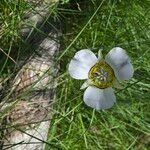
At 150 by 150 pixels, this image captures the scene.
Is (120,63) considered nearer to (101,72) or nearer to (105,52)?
(101,72)

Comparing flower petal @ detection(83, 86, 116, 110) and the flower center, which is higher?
the flower center

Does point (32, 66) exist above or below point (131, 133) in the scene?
above

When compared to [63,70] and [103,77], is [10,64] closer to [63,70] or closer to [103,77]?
[63,70]

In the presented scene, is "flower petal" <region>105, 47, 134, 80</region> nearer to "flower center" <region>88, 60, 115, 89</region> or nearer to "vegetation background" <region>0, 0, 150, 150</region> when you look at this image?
"flower center" <region>88, 60, 115, 89</region>

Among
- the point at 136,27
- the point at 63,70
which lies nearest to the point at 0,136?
the point at 63,70

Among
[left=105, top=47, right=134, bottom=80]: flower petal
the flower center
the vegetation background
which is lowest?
the vegetation background

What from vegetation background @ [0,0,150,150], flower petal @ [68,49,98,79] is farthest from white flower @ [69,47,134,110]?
vegetation background @ [0,0,150,150]

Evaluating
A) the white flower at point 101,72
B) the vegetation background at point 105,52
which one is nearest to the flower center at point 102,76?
the white flower at point 101,72

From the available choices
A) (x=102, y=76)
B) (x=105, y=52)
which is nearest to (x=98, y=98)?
(x=102, y=76)
